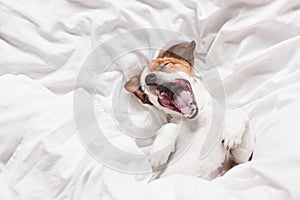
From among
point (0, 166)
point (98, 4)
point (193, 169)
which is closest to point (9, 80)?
point (0, 166)

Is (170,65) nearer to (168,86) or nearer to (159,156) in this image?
(168,86)

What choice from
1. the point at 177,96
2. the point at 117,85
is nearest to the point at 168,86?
the point at 177,96

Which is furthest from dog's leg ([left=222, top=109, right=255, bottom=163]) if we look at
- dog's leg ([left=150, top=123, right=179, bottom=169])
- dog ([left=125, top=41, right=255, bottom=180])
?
dog's leg ([left=150, top=123, right=179, bottom=169])

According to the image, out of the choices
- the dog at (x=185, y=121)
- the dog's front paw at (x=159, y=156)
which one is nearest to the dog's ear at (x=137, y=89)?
the dog at (x=185, y=121)

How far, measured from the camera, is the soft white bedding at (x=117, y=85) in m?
→ 0.73

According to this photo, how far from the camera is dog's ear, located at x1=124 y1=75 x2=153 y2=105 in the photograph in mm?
951

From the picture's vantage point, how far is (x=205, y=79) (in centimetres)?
100

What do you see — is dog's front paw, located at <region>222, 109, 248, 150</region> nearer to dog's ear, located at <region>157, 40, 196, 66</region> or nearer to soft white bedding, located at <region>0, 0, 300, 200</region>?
soft white bedding, located at <region>0, 0, 300, 200</region>

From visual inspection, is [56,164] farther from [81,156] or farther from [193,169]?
[193,169]

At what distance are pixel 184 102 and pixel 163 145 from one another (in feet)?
0.33

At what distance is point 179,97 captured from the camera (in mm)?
907

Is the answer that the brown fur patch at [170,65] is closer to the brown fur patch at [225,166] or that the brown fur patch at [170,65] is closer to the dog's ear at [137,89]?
the dog's ear at [137,89]

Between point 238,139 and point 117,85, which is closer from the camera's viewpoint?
point 238,139

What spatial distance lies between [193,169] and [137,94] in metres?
0.21
